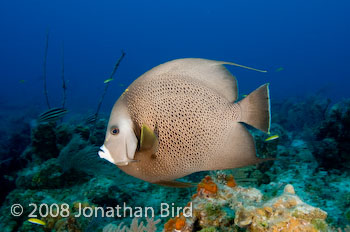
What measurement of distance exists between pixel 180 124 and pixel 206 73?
35 centimetres

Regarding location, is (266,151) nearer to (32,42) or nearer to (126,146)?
(126,146)

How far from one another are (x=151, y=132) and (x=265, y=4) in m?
146

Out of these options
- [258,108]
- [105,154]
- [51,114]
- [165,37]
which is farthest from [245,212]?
[165,37]

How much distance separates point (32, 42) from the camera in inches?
4545

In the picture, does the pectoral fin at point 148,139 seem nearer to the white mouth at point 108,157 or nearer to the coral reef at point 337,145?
the white mouth at point 108,157

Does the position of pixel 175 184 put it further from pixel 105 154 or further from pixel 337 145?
pixel 337 145

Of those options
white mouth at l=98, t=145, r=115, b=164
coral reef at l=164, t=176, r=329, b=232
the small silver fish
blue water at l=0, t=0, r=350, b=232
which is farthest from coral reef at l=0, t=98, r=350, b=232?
blue water at l=0, t=0, r=350, b=232

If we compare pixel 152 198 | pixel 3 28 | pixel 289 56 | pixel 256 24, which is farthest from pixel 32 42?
pixel 152 198

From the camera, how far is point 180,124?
1057 millimetres

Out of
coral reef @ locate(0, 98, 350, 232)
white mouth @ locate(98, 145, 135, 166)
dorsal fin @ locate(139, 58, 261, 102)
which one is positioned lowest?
coral reef @ locate(0, 98, 350, 232)

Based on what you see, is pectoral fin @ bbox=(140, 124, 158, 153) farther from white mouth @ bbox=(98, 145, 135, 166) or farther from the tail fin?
the tail fin

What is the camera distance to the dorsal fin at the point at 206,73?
1154 millimetres

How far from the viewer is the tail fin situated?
1060 mm

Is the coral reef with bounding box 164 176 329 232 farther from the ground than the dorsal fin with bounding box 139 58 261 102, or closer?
closer
